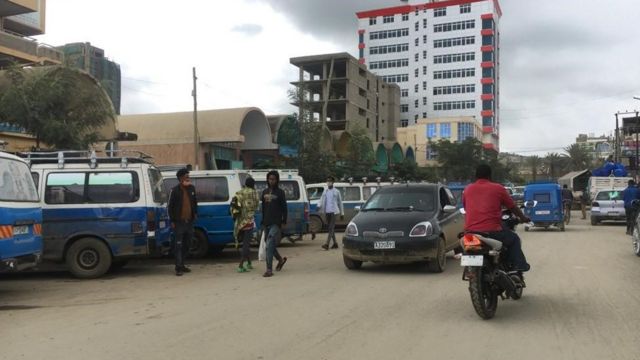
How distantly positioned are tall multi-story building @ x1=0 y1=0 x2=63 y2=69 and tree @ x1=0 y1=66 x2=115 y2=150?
496 inches

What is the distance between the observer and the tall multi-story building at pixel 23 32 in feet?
105

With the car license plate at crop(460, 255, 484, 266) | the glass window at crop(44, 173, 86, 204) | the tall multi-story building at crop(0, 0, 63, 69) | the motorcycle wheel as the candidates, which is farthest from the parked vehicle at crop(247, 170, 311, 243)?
the tall multi-story building at crop(0, 0, 63, 69)

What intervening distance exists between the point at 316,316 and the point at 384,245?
11.7 ft

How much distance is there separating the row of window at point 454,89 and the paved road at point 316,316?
358 feet

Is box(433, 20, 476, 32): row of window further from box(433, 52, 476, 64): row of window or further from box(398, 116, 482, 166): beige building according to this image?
box(398, 116, 482, 166): beige building

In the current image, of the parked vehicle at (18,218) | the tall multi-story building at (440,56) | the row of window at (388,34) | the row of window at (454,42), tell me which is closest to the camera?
the parked vehicle at (18,218)

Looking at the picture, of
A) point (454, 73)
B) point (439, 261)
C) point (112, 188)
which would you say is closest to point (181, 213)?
point (112, 188)

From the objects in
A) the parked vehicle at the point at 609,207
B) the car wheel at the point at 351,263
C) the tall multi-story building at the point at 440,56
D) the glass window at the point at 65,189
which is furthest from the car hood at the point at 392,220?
the tall multi-story building at the point at 440,56

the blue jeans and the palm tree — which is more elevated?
the palm tree

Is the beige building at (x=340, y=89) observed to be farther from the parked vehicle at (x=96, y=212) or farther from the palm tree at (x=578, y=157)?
the parked vehicle at (x=96, y=212)

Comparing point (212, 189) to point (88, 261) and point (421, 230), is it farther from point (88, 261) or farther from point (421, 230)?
point (421, 230)

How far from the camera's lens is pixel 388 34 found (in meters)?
125

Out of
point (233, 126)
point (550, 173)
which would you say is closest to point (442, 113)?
point (550, 173)

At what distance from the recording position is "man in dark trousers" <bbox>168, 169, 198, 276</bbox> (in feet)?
36.0
